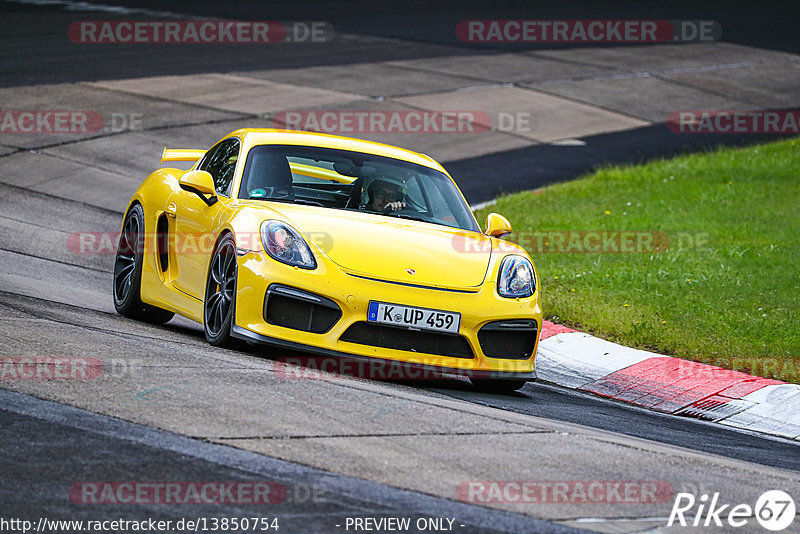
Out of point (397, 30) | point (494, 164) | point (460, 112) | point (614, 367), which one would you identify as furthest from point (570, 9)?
point (614, 367)

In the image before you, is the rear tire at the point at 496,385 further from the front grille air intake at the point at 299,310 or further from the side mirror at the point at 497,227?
the front grille air intake at the point at 299,310

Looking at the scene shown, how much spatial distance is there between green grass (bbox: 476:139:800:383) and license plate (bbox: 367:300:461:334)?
269 centimetres

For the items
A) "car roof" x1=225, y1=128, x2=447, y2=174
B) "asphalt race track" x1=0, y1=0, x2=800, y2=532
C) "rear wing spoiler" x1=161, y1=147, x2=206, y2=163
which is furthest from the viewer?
"rear wing spoiler" x1=161, y1=147, x2=206, y2=163

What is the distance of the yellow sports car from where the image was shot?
6883 millimetres

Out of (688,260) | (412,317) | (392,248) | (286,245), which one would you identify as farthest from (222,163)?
(688,260)

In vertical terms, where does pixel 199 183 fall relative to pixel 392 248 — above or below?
above

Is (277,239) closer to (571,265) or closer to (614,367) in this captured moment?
(614,367)

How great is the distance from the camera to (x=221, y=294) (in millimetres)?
7340

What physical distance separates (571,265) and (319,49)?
1453 cm

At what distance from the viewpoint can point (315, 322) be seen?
271 inches

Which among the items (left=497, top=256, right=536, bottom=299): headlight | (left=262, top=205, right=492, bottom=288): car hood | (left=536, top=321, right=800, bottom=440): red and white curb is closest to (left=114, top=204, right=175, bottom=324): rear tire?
(left=262, top=205, right=492, bottom=288): car hood

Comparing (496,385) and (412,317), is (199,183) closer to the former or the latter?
(412,317)

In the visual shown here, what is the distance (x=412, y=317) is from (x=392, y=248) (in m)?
0.52

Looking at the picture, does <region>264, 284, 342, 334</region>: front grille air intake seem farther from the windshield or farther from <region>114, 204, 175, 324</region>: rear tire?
<region>114, 204, 175, 324</region>: rear tire
